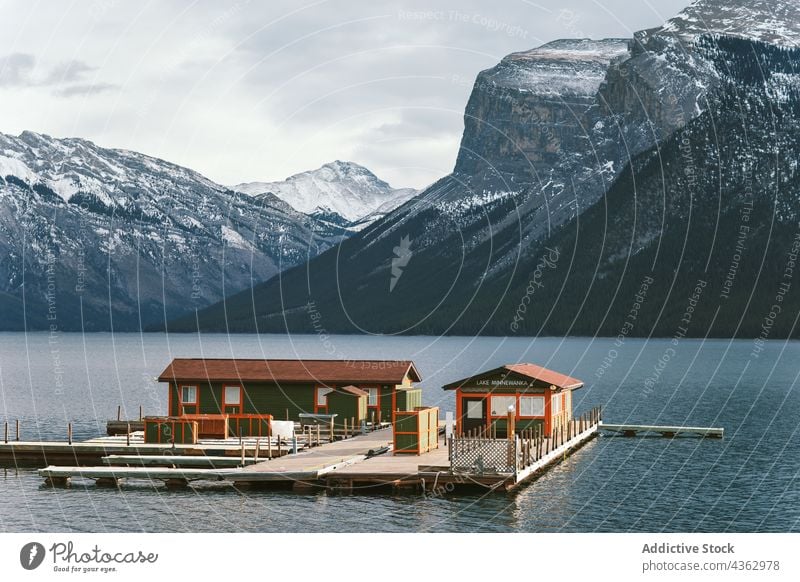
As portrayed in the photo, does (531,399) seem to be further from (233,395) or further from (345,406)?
(233,395)

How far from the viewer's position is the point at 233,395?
276 feet

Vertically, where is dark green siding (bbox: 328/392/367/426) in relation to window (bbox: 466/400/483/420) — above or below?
below

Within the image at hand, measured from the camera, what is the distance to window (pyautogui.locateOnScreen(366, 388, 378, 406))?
3408 inches

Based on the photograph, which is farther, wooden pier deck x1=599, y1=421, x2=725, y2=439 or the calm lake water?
wooden pier deck x1=599, y1=421, x2=725, y2=439

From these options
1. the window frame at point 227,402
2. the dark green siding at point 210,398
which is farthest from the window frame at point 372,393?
the dark green siding at point 210,398

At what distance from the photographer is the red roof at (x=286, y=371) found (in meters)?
83.9

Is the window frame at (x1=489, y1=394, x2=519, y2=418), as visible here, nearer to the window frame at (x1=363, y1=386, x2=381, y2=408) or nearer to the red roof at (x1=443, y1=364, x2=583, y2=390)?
the red roof at (x1=443, y1=364, x2=583, y2=390)

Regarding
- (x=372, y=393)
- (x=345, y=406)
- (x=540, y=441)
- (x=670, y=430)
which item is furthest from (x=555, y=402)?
(x=670, y=430)

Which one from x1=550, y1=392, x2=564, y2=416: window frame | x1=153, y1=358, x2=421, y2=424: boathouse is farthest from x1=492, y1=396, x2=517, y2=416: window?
x1=153, y1=358, x2=421, y2=424: boathouse

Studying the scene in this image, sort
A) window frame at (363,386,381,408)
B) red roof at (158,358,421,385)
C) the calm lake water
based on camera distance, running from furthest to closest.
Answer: window frame at (363,386,381,408), red roof at (158,358,421,385), the calm lake water

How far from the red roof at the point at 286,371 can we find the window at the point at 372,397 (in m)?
1.10

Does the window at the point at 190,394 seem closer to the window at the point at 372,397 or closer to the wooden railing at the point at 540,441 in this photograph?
the window at the point at 372,397
